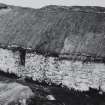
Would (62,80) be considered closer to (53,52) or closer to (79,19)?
(53,52)

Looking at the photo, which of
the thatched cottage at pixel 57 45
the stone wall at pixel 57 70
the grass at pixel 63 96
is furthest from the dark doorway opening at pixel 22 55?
the grass at pixel 63 96

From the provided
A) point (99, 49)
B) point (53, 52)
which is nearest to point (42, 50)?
point (53, 52)

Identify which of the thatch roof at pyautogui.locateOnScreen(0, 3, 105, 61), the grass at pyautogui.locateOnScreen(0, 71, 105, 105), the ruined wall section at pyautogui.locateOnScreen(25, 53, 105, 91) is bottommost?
the grass at pyautogui.locateOnScreen(0, 71, 105, 105)

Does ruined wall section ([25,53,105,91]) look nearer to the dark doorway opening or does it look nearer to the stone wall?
the stone wall

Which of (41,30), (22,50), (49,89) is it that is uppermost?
(41,30)

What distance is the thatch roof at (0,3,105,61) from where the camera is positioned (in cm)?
1378

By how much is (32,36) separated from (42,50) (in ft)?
4.55

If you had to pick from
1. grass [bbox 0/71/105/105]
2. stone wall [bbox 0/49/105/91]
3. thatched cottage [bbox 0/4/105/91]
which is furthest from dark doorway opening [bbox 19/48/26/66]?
grass [bbox 0/71/105/105]

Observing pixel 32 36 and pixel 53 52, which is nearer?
pixel 53 52

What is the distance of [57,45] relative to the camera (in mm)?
14281

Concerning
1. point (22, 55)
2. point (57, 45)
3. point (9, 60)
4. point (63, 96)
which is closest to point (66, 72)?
point (57, 45)

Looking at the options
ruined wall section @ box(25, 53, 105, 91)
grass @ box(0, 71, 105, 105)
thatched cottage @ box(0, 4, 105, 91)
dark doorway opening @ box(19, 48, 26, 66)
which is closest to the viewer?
grass @ box(0, 71, 105, 105)

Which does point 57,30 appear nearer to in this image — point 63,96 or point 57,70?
point 57,70

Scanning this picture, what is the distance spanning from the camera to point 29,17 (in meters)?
16.6
